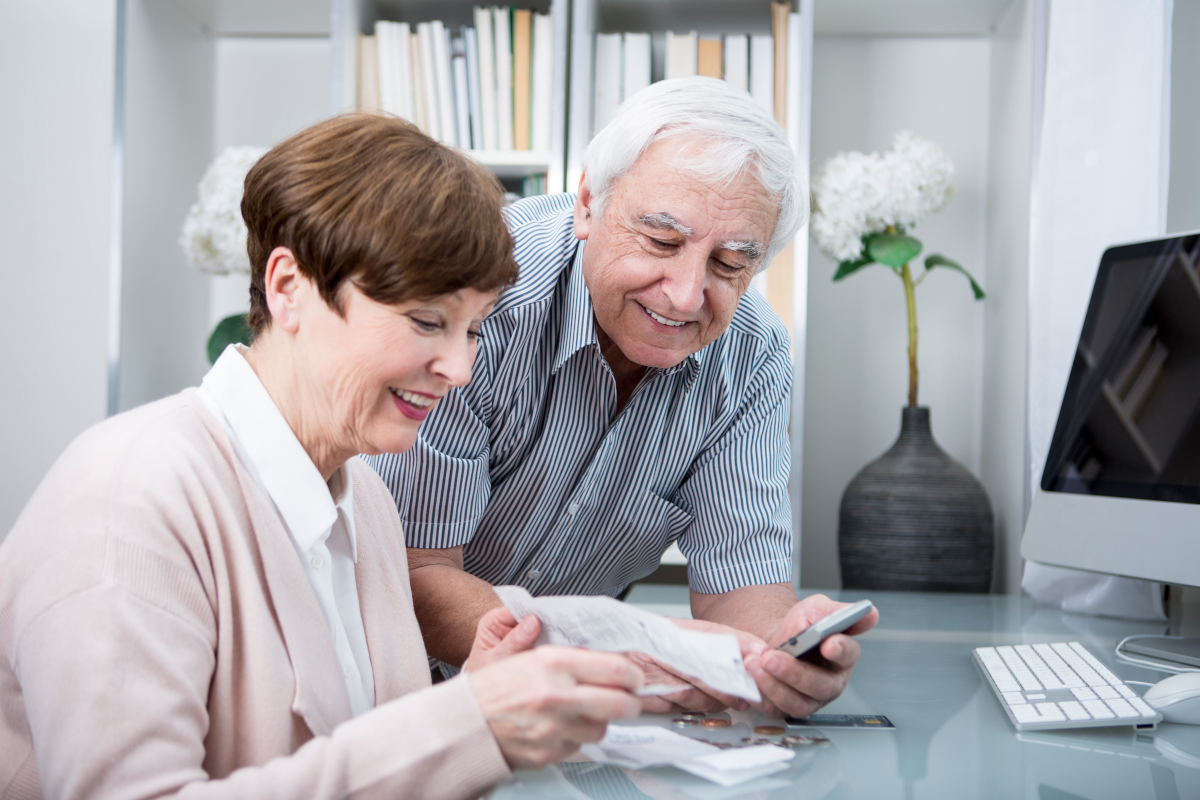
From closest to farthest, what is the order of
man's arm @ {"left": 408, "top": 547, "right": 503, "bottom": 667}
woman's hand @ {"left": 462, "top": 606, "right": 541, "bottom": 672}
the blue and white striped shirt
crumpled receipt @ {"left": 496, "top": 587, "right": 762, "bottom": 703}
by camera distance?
crumpled receipt @ {"left": 496, "top": 587, "right": 762, "bottom": 703} < woman's hand @ {"left": 462, "top": 606, "right": 541, "bottom": 672} < man's arm @ {"left": 408, "top": 547, "right": 503, "bottom": 667} < the blue and white striped shirt

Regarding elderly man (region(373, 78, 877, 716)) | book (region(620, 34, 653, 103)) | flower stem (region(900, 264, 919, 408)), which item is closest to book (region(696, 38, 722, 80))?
book (region(620, 34, 653, 103))

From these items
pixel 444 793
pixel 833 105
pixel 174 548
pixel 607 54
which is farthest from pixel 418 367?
pixel 833 105

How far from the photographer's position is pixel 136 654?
0.64 metres

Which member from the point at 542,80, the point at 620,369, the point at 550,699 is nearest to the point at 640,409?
the point at 620,369

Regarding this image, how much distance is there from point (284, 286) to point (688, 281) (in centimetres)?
51

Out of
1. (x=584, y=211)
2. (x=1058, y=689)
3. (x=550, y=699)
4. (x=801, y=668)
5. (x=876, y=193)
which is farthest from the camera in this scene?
(x=876, y=193)

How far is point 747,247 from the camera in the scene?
1183 mm

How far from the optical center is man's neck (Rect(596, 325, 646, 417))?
1381mm

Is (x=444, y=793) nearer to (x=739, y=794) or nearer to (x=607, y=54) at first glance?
(x=739, y=794)

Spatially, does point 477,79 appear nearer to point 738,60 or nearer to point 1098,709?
point 738,60

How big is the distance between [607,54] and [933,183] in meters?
0.82

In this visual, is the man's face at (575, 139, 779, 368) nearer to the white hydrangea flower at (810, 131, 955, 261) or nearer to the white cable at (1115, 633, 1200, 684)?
the white cable at (1115, 633, 1200, 684)

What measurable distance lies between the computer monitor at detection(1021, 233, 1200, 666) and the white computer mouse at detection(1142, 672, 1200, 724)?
1.21 ft

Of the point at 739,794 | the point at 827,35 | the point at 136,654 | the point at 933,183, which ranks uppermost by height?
the point at 827,35
